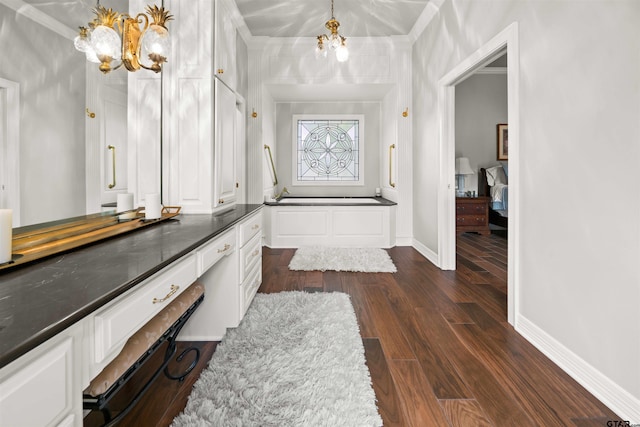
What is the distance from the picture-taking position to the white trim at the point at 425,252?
3871 millimetres

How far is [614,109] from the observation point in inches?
57.7

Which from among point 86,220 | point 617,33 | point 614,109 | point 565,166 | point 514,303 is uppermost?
point 617,33

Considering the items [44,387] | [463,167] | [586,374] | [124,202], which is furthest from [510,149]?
[463,167]

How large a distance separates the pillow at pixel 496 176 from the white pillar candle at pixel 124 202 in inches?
218

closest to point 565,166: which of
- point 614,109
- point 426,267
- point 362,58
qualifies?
point 614,109

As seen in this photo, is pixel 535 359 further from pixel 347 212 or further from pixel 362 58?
pixel 362 58

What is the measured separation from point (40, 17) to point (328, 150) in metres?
4.82

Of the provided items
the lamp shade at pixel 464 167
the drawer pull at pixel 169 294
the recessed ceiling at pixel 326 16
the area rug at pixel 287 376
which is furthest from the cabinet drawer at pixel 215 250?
the lamp shade at pixel 464 167

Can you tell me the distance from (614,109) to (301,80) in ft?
12.5

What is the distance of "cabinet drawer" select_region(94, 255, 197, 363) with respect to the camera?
0.82m

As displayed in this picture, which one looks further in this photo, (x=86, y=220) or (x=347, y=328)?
(x=347, y=328)

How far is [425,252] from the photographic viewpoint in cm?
422

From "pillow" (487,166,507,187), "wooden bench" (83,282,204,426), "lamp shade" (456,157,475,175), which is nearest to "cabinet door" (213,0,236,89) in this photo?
"wooden bench" (83,282,204,426)

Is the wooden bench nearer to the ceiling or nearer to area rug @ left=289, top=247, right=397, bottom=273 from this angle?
area rug @ left=289, top=247, right=397, bottom=273
